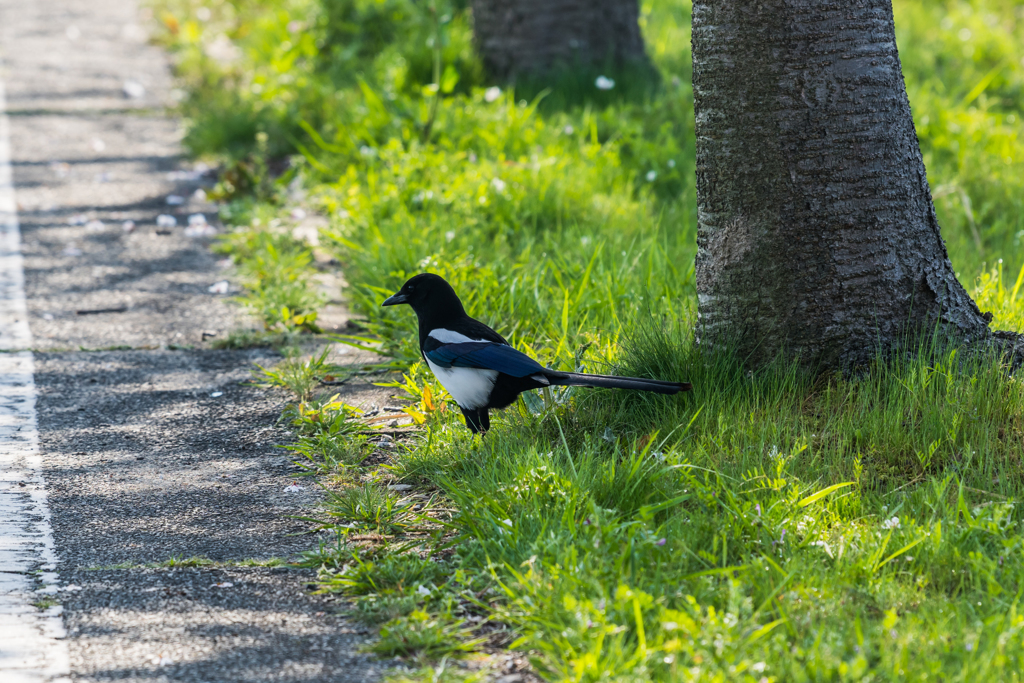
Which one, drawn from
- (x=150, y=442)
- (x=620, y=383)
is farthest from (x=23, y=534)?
(x=620, y=383)

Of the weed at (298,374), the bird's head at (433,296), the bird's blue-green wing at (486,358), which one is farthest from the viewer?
the weed at (298,374)

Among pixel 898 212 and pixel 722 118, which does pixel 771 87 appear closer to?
pixel 722 118

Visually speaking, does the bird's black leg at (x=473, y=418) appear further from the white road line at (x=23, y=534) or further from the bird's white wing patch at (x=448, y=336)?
the white road line at (x=23, y=534)

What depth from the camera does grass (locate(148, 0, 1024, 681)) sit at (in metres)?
2.48

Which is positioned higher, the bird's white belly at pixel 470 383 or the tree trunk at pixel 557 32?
the tree trunk at pixel 557 32

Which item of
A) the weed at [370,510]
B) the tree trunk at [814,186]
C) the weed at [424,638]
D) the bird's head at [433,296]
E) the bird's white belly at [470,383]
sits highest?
the tree trunk at [814,186]

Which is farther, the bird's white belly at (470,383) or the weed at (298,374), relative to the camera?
the weed at (298,374)

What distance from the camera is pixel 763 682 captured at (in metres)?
2.26

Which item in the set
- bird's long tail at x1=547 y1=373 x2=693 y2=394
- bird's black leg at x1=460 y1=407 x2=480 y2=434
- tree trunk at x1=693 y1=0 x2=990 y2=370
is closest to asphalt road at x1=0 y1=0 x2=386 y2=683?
bird's black leg at x1=460 y1=407 x2=480 y2=434

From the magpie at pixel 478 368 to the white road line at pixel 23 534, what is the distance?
142cm

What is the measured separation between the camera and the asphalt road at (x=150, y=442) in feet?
8.52

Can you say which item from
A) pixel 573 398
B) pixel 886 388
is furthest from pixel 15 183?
pixel 886 388

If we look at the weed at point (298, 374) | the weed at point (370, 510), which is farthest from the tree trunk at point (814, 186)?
the weed at point (298, 374)

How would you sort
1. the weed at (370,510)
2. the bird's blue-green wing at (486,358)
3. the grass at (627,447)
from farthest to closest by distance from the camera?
the bird's blue-green wing at (486,358), the weed at (370,510), the grass at (627,447)
